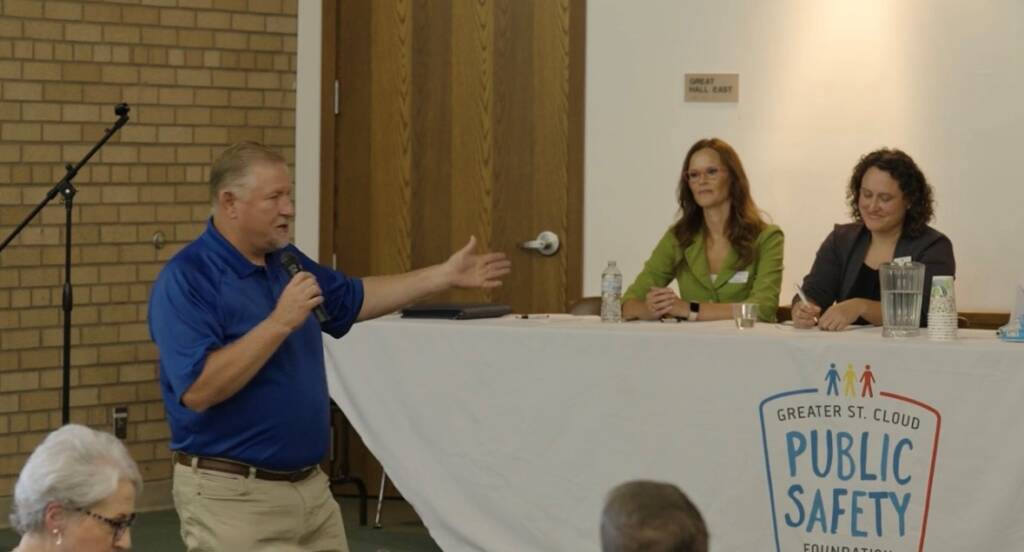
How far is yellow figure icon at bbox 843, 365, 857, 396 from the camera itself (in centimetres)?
506

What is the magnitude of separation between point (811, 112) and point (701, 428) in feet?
7.50

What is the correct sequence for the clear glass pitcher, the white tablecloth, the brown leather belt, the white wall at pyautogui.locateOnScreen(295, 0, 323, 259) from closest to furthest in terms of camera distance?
the brown leather belt, the white tablecloth, the clear glass pitcher, the white wall at pyautogui.locateOnScreen(295, 0, 323, 259)

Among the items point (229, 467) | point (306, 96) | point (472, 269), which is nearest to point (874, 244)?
point (472, 269)

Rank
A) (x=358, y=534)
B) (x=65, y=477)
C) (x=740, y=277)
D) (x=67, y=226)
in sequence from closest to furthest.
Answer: (x=65, y=477) → (x=740, y=277) → (x=67, y=226) → (x=358, y=534)

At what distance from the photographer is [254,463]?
4.02m

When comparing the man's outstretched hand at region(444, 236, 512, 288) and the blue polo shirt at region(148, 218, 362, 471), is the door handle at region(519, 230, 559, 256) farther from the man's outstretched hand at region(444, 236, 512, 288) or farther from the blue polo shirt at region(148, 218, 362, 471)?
the blue polo shirt at region(148, 218, 362, 471)

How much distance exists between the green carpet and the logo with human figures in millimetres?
1996

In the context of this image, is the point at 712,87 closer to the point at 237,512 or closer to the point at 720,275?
the point at 720,275

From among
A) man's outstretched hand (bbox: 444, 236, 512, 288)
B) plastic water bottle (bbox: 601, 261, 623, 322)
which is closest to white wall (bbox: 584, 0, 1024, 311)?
plastic water bottle (bbox: 601, 261, 623, 322)

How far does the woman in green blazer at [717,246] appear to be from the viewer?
605 centimetres

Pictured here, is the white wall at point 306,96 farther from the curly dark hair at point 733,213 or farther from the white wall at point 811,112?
the curly dark hair at point 733,213

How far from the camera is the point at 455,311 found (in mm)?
5914

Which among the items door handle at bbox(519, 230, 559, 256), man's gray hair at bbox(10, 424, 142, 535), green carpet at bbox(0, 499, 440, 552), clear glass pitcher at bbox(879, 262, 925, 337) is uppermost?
door handle at bbox(519, 230, 559, 256)

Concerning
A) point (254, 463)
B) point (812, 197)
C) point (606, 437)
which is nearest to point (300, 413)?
point (254, 463)
